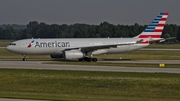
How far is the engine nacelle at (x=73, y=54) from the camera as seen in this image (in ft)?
174

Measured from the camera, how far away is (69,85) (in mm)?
28109

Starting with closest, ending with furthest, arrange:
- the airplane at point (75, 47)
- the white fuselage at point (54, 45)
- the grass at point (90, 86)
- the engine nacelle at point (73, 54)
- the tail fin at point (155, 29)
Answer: the grass at point (90, 86) → the engine nacelle at point (73, 54) → the airplane at point (75, 47) → the white fuselage at point (54, 45) → the tail fin at point (155, 29)

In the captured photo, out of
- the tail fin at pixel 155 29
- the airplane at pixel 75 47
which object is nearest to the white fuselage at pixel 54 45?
the airplane at pixel 75 47

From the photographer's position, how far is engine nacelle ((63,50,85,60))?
52.9m

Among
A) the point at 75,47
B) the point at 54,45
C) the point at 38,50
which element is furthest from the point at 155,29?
the point at 38,50

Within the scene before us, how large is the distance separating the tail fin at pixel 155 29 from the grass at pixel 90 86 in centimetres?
2561

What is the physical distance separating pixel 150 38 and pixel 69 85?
1279 inches

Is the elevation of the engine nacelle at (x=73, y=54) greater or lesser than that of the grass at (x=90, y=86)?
greater

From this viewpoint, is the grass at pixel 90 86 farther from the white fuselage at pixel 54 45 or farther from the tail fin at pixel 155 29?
the tail fin at pixel 155 29

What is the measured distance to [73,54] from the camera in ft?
174

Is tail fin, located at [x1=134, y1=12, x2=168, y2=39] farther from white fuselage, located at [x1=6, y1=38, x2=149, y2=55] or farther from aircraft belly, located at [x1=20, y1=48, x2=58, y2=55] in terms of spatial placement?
aircraft belly, located at [x1=20, y1=48, x2=58, y2=55]

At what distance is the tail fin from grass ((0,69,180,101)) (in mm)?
25612

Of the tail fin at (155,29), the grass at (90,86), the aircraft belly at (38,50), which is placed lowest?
the grass at (90,86)

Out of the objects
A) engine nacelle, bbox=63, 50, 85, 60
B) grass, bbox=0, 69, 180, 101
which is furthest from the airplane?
grass, bbox=0, 69, 180, 101
